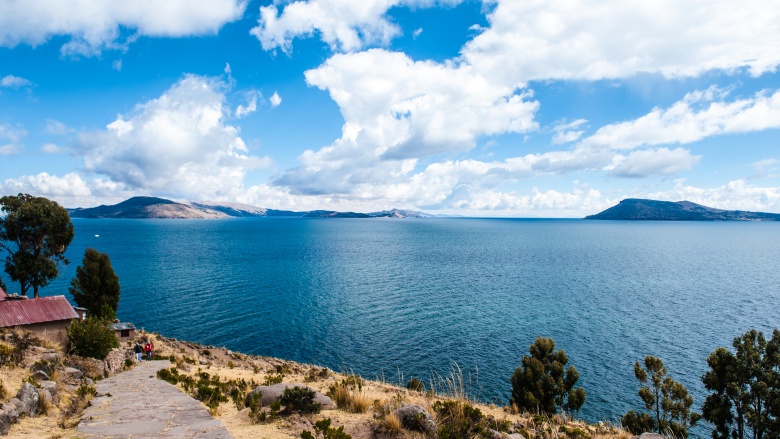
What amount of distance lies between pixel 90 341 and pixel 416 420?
26434mm

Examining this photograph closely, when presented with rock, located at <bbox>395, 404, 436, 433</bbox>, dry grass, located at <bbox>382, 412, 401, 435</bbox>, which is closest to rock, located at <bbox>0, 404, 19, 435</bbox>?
dry grass, located at <bbox>382, 412, 401, 435</bbox>

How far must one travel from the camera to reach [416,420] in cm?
1327

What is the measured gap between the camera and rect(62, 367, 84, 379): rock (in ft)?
68.3

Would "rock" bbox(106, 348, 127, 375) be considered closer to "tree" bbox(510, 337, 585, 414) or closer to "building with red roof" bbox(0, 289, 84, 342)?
"building with red roof" bbox(0, 289, 84, 342)

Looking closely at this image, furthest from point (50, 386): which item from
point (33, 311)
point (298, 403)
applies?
point (33, 311)

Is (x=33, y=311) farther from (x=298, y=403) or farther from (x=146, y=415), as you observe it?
(x=298, y=403)

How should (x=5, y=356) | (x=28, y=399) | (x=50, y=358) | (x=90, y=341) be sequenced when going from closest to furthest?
(x=28, y=399) < (x=5, y=356) < (x=50, y=358) < (x=90, y=341)

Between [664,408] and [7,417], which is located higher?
[7,417]

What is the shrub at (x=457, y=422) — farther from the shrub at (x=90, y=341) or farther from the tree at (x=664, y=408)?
the shrub at (x=90, y=341)

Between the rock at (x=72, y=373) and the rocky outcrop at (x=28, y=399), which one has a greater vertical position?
the rocky outcrop at (x=28, y=399)

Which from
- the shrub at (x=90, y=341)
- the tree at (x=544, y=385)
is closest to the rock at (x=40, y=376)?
the shrub at (x=90, y=341)

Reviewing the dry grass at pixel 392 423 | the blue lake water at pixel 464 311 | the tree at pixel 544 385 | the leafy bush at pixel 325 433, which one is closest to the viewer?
the leafy bush at pixel 325 433

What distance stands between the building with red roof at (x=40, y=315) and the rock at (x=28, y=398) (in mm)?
24454

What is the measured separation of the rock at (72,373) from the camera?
20825mm
